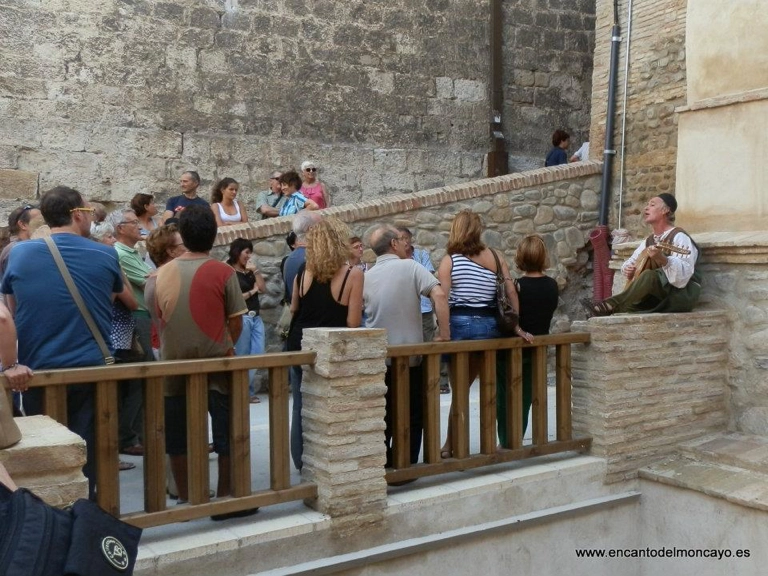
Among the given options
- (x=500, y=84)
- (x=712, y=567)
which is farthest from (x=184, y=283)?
(x=500, y=84)

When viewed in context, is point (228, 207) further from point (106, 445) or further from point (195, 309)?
point (106, 445)

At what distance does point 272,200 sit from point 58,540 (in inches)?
300

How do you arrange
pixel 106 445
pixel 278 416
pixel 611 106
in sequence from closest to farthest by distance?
pixel 106 445 < pixel 278 416 < pixel 611 106

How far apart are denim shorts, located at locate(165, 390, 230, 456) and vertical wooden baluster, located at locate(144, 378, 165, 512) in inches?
14.0

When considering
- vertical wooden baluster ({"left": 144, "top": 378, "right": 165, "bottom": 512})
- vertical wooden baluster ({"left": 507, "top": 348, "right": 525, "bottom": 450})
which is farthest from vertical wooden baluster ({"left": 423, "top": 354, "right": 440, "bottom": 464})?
vertical wooden baluster ({"left": 144, "top": 378, "right": 165, "bottom": 512})

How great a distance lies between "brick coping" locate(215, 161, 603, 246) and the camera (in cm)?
799

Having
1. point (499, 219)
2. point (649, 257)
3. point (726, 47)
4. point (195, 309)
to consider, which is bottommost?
point (195, 309)

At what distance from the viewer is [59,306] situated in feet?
13.8

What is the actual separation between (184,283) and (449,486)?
1966 millimetres

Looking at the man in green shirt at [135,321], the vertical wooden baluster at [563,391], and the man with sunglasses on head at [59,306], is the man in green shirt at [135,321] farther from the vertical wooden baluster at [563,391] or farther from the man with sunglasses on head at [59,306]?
the vertical wooden baluster at [563,391]

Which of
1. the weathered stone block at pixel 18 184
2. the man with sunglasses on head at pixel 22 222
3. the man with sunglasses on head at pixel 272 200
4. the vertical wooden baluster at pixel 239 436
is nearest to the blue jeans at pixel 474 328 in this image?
the vertical wooden baluster at pixel 239 436

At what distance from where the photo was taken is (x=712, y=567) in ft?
18.5

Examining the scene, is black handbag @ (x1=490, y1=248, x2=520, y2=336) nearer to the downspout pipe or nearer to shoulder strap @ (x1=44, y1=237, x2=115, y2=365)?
shoulder strap @ (x1=44, y1=237, x2=115, y2=365)

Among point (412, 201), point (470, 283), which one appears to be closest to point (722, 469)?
point (470, 283)
